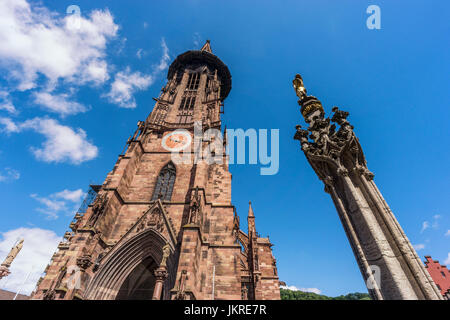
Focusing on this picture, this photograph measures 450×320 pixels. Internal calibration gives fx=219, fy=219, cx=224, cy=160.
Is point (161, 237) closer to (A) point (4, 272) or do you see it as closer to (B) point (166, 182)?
(B) point (166, 182)

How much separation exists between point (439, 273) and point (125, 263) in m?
27.1

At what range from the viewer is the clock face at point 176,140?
1878 cm

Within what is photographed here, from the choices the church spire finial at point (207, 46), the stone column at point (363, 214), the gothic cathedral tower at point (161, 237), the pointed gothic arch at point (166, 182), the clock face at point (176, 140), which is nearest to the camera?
the stone column at point (363, 214)

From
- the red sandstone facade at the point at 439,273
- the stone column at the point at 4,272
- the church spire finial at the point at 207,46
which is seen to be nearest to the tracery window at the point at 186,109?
the stone column at the point at 4,272

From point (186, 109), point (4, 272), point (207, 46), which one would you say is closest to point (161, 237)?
point (4, 272)

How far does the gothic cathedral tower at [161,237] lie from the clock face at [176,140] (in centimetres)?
→ 9

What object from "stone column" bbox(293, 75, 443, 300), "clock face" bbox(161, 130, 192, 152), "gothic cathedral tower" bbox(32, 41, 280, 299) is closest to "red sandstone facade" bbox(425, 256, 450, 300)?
"gothic cathedral tower" bbox(32, 41, 280, 299)

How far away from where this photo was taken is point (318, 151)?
4145mm

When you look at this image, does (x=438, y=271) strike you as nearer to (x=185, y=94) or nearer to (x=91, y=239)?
(x=91, y=239)

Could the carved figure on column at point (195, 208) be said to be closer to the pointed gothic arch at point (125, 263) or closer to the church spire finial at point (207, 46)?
the pointed gothic arch at point (125, 263)

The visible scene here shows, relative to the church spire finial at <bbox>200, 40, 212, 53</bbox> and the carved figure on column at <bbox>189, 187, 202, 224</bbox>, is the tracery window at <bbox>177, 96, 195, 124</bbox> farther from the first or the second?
the church spire finial at <bbox>200, 40, 212, 53</bbox>

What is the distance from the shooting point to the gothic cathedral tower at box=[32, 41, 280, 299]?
1011cm

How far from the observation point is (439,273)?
20.3m

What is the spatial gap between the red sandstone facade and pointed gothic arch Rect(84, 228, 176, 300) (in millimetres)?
23938
